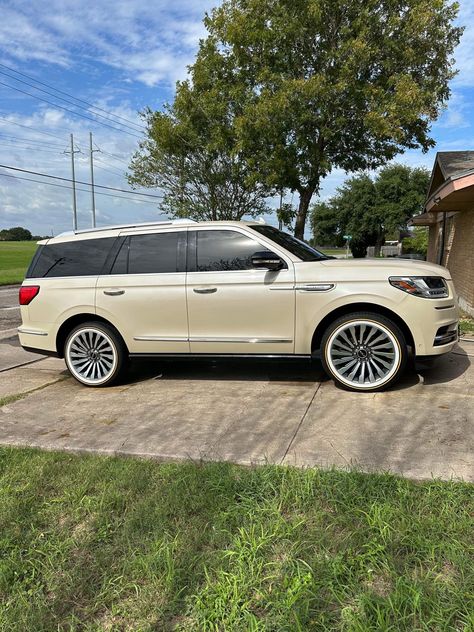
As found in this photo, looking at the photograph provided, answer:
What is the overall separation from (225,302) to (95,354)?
1697 mm

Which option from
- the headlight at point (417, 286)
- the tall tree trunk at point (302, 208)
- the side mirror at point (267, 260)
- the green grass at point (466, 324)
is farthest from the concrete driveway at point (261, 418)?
the tall tree trunk at point (302, 208)

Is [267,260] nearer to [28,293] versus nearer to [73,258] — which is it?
[73,258]

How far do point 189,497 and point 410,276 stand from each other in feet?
9.72

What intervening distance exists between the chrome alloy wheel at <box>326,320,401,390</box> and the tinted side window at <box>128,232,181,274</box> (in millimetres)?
1880

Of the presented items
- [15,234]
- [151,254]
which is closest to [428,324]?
[151,254]

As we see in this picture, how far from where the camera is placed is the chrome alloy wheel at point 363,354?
4.64 metres

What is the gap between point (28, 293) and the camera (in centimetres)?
566

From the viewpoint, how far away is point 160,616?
2.04 meters

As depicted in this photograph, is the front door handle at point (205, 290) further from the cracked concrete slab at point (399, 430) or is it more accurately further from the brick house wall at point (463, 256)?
the brick house wall at point (463, 256)

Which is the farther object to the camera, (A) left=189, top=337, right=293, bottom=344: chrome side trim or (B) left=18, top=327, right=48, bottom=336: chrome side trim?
(B) left=18, top=327, right=48, bottom=336: chrome side trim

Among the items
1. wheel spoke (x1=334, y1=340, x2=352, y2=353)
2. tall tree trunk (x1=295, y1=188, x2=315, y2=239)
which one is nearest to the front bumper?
wheel spoke (x1=334, y1=340, x2=352, y2=353)

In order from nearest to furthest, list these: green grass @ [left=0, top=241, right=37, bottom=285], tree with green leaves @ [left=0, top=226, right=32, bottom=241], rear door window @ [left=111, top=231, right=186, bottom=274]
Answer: rear door window @ [left=111, top=231, right=186, bottom=274]
green grass @ [left=0, top=241, right=37, bottom=285]
tree with green leaves @ [left=0, top=226, right=32, bottom=241]

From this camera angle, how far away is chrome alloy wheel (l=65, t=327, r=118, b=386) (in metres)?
5.45

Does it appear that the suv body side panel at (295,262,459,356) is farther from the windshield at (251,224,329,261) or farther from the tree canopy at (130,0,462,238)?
the tree canopy at (130,0,462,238)
